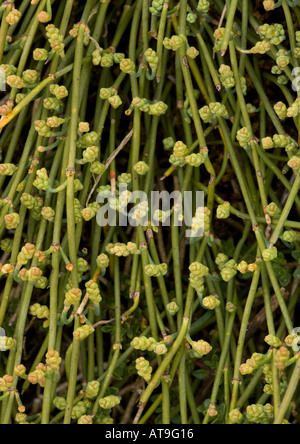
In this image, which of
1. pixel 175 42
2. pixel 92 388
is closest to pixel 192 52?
pixel 175 42

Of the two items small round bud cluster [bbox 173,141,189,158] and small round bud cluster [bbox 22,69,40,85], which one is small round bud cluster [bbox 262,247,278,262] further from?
small round bud cluster [bbox 22,69,40,85]

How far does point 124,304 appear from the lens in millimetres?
1158

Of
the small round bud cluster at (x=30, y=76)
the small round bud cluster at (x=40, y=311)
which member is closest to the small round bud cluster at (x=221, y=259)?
the small round bud cluster at (x=40, y=311)

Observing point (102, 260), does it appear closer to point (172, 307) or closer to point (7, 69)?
point (172, 307)

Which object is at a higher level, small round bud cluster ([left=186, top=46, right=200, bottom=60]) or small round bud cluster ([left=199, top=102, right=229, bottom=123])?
small round bud cluster ([left=186, top=46, right=200, bottom=60])

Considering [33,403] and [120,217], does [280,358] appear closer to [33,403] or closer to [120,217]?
[120,217]

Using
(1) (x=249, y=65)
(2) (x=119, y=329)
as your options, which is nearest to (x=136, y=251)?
(2) (x=119, y=329)

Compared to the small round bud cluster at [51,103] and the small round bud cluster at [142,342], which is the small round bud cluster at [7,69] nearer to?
the small round bud cluster at [51,103]

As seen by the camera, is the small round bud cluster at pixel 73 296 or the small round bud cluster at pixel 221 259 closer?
the small round bud cluster at pixel 73 296

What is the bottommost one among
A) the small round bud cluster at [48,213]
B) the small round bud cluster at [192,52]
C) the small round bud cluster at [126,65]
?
the small round bud cluster at [48,213]

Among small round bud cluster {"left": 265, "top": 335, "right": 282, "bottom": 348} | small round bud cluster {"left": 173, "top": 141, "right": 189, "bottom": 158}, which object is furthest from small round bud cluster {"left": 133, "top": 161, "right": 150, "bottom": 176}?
small round bud cluster {"left": 265, "top": 335, "right": 282, "bottom": 348}

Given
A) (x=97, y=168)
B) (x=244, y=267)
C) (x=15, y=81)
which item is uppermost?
(x=15, y=81)

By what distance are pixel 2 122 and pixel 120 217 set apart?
254 millimetres

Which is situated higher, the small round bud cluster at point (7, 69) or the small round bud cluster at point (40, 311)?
the small round bud cluster at point (7, 69)
